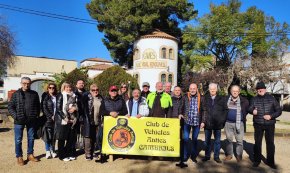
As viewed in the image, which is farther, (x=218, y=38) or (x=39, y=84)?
(x=39, y=84)

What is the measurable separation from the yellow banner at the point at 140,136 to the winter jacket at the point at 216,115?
2.64ft

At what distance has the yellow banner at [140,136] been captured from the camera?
663 cm

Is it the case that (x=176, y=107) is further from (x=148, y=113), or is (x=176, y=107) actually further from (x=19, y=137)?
(x=19, y=137)

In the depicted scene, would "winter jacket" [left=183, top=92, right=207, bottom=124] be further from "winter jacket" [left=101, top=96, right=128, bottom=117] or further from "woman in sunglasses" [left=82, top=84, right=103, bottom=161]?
"woman in sunglasses" [left=82, top=84, right=103, bottom=161]

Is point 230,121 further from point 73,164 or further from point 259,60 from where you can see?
point 259,60

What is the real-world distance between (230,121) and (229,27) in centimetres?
3198

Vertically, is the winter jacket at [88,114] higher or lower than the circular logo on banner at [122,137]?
higher

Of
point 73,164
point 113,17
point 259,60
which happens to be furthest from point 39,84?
point 73,164

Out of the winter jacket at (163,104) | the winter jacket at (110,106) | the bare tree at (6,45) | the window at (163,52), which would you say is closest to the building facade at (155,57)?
the window at (163,52)

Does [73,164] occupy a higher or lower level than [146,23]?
lower

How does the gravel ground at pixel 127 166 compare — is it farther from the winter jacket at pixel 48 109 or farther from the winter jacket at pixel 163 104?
the winter jacket at pixel 163 104

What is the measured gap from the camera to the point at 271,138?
21.1 ft

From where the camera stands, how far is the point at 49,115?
21.7 ft

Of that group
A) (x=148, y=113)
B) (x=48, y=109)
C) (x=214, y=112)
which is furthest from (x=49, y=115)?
(x=214, y=112)
